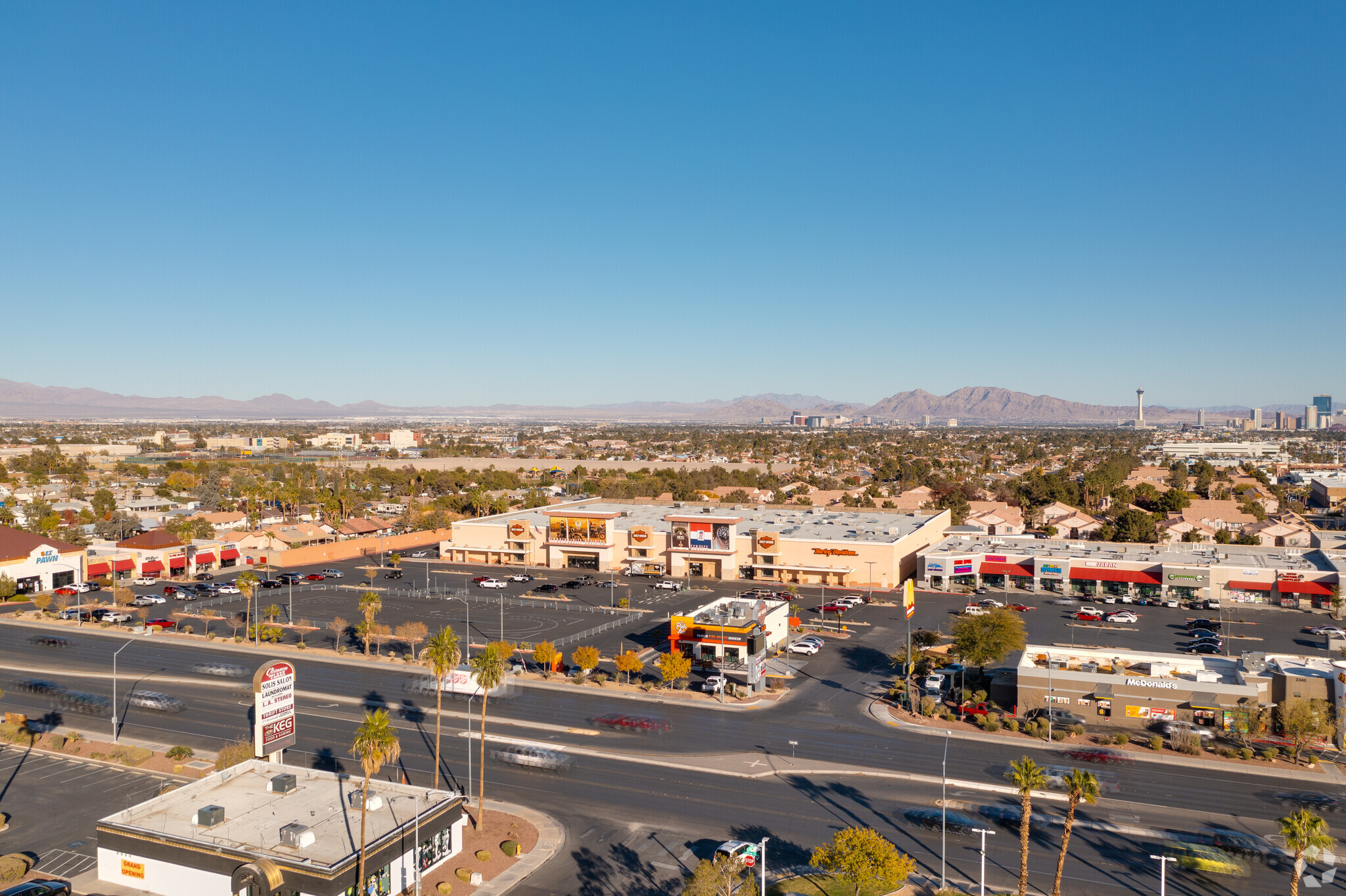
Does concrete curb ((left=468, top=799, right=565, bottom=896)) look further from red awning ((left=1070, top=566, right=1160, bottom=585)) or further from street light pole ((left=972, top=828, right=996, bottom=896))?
red awning ((left=1070, top=566, right=1160, bottom=585))

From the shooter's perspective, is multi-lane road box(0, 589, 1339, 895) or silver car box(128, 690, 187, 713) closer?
multi-lane road box(0, 589, 1339, 895)

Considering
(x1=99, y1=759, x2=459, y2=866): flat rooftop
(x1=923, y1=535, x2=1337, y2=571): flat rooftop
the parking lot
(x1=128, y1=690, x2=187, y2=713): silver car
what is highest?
(x1=923, y1=535, x2=1337, y2=571): flat rooftop

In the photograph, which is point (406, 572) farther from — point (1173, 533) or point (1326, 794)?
point (1173, 533)

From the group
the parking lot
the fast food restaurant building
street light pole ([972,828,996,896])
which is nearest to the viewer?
street light pole ([972,828,996,896])

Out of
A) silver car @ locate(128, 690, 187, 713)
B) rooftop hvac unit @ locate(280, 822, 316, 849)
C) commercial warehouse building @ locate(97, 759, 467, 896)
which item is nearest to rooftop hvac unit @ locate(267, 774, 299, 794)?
commercial warehouse building @ locate(97, 759, 467, 896)

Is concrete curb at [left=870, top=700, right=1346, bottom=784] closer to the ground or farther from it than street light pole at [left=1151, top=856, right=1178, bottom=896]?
closer to the ground

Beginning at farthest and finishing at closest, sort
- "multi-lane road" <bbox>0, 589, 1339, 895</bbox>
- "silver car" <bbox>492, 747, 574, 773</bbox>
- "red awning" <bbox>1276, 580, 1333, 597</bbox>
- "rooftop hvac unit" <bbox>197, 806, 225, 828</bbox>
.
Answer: "red awning" <bbox>1276, 580, 1333, 597</bbox> → "silver car" <bbox>492, 747, 574, 773</bbox> → "multi-lane road" <bbox>0, 589, 1339, 895</bbox> → "rooftop hvac unit" <bbox>197, 806, 225, 828</bbox>

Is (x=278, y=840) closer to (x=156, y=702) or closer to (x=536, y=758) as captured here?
(x=536, y=758)
